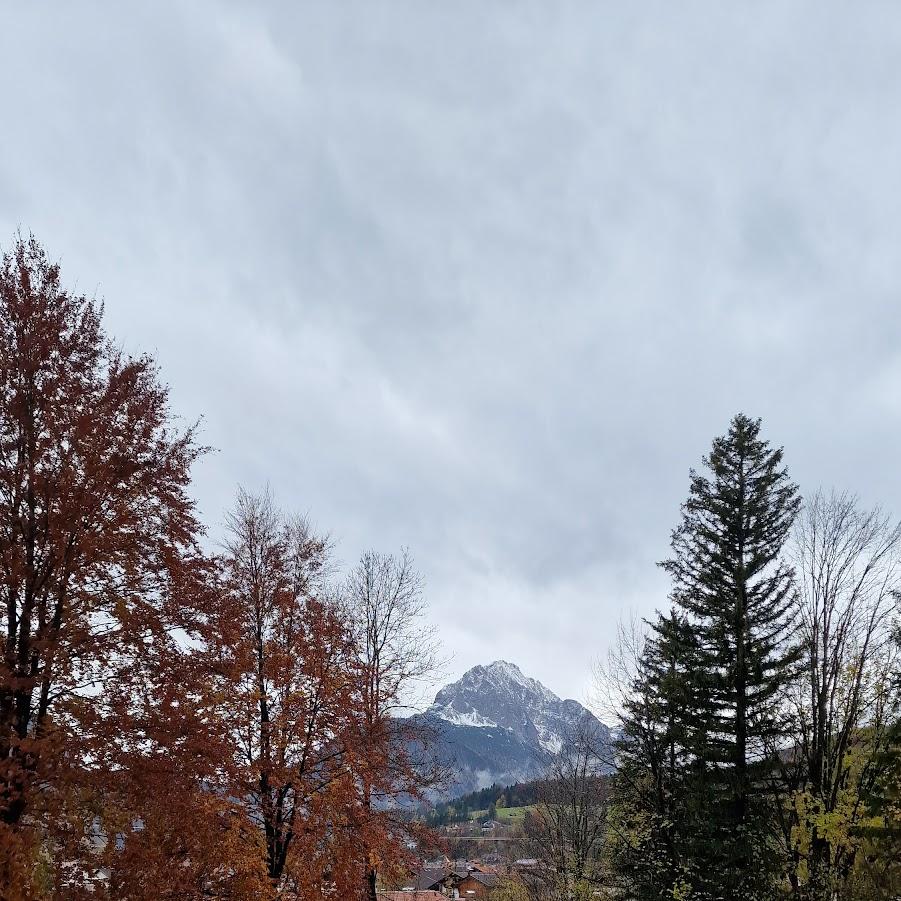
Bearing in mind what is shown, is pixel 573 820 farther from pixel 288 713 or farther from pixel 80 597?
pixel 80 597

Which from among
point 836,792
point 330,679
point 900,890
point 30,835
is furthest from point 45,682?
point 836,792

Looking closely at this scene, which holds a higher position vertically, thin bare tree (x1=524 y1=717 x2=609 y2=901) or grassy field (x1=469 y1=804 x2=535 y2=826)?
thin bare tree (x1=524 y1=717 x2=609 y2=901)

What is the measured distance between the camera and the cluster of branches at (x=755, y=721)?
1418 centimetres

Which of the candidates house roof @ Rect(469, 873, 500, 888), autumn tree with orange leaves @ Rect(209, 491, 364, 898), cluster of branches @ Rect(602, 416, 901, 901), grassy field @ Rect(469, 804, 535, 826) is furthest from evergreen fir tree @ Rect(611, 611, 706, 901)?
grassy field @ Rect(469, 804, 535, 826)

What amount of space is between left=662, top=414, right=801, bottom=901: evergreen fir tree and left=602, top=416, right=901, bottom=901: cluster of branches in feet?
0.15

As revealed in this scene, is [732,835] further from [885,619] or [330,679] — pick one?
[330,679]

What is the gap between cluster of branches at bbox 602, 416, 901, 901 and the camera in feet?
46.5

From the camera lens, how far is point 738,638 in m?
19.9

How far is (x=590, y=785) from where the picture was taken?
111 ft

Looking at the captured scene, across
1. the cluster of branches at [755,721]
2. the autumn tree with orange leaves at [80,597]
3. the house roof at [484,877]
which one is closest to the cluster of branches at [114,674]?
the autumn tree with orange leaves at [80,597]

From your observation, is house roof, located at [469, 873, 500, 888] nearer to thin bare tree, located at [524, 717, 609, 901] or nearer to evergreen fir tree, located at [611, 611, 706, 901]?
thin bare tree, located at [524, 717, 609, 901]

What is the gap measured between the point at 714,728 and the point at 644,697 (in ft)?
7.91

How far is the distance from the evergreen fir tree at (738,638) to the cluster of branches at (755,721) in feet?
0.15

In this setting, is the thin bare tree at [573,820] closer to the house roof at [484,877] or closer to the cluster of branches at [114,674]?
the cluster of branches at [114,674]
